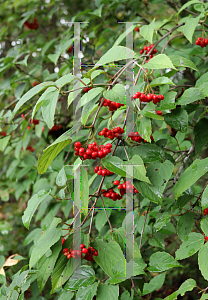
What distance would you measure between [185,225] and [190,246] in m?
0.15

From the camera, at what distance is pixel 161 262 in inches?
43.3

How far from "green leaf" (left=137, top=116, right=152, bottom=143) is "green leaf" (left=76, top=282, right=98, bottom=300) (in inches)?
23.6

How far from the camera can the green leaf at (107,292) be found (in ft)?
3.12

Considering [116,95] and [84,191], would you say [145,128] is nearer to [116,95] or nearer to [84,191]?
[116,95]

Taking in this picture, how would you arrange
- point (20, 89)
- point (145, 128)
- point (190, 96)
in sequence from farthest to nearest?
1. point (20, 89)
2. point (190, 96)
3. point (145, 128)

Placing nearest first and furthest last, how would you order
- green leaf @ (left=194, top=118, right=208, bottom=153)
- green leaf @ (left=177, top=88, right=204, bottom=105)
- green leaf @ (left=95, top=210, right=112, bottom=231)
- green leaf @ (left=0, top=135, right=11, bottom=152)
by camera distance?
green leaf @ (left=177, top=88, right=204, bottom=105)
green leaf @ (left=194, top=118, right=208, bottom=153)
green leaf @ (left=95, top=210, right=112, bottom=231)
green leaf @ (left=0, top=135, right=11, bottom=152)

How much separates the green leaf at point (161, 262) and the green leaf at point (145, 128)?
53 cm

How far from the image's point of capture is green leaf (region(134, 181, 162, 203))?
939 mm

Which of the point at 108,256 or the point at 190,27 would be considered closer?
the point at 108,256

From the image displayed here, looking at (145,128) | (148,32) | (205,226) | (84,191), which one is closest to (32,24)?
(148,32)

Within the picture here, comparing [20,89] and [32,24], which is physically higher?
[32,24]

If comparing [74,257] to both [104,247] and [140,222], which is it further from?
[140,222]

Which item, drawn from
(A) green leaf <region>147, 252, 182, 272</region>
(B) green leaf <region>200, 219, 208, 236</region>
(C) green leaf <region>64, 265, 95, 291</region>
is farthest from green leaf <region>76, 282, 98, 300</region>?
(B) green leaf <region>200, 219, 208, 236</region>

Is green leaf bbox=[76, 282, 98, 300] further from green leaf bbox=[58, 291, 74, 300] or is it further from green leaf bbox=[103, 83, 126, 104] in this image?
green leaf bbox=[103, 83, 126, 104]
